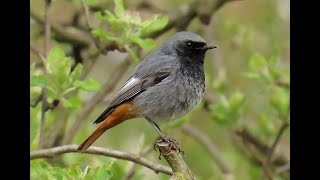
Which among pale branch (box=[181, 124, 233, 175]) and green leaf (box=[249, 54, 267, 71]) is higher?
green leaf (box=[249, 54, 267, 71])

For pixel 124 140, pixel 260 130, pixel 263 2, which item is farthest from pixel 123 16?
pixel 263 2

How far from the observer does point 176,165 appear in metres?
3.81

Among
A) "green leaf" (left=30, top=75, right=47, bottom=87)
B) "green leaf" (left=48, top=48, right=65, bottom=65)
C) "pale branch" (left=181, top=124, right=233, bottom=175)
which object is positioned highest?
"green leaf" (left=48, top=48, right=65, bottom=65)

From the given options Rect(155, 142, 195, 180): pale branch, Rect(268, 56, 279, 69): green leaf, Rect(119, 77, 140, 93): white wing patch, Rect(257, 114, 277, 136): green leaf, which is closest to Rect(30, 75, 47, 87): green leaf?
Rect(119, 77, 140, 93): white wing patch

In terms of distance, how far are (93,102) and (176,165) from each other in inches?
68.8

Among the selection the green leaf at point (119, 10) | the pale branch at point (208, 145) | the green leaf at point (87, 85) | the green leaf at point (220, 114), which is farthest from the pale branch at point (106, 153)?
the pale branch at point (208, 145)

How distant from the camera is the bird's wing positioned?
478 cm

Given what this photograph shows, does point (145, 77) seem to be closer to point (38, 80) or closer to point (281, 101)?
point (38, 80)

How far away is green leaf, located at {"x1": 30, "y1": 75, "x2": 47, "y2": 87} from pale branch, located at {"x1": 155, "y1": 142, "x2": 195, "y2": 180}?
88 centimetres

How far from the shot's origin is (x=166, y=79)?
4809 mm

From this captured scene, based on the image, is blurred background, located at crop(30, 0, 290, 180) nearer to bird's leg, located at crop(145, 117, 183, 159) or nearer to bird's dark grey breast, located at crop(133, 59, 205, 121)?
bird's leg, located at crop(145, 117, 183, 159)

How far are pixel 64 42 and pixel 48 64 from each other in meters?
1.29

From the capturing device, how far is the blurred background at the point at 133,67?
4641 millimetres
